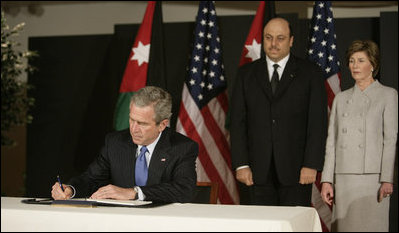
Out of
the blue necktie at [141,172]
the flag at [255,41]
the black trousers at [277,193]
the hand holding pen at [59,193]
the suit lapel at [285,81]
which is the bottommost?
the black trousers at [277,193]

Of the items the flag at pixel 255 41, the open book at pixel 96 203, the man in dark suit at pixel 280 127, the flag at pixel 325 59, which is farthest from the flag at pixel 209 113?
the open book at pixel 96 203

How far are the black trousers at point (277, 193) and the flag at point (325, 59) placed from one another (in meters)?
0.78

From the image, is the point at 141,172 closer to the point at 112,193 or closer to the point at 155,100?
the point at 155,100

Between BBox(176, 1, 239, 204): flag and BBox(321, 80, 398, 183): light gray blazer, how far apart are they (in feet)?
4.43

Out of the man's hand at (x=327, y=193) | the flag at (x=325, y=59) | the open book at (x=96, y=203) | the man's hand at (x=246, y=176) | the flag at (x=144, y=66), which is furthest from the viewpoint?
the flag at (x=144, y=66)

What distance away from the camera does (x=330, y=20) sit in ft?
17.9

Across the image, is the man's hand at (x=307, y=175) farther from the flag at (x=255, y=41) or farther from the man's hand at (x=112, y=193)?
the man's hand at (x=112, y=193)

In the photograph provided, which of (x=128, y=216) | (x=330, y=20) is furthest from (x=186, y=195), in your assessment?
(x=330, y=20)

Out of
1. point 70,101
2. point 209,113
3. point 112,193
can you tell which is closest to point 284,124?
point 209,113

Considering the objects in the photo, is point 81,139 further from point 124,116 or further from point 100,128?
point 124,116

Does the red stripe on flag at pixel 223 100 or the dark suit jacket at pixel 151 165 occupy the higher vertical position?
A: the red stripe on flag at pixel 223 100

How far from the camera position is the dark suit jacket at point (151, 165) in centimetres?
318

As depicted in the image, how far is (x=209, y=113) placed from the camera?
18.7 feet

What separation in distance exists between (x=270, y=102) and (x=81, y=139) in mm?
3102
